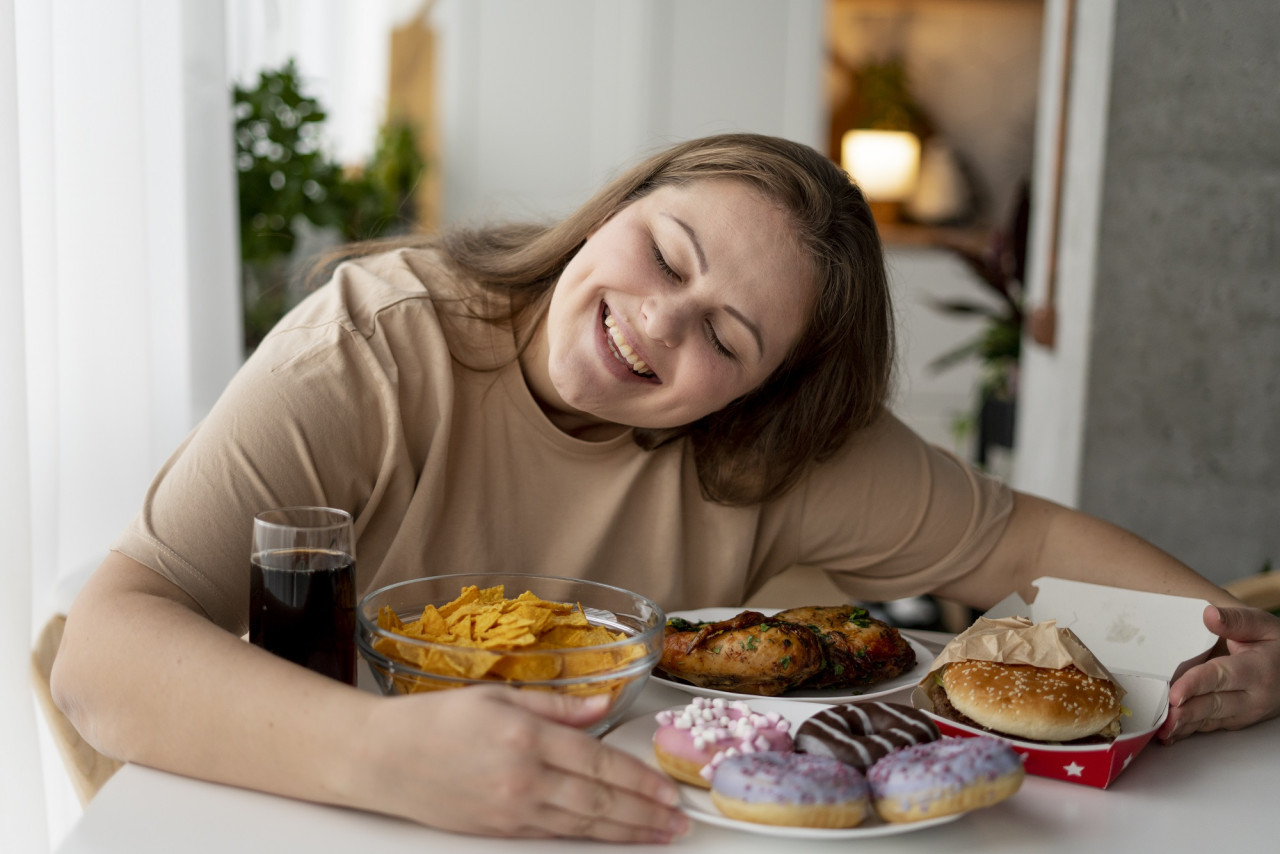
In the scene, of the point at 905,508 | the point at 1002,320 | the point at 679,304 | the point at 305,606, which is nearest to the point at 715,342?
the point at 679,304

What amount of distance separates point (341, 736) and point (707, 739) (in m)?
0.28

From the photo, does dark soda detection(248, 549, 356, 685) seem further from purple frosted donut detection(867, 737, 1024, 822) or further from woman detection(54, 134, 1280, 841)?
purple frosted donut detection(867, 737, 1024, 822)

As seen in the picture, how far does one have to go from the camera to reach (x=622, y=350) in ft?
4.17

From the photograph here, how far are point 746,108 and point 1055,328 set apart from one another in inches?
99.5

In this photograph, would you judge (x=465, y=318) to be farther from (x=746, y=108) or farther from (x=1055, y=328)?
(x=746, y=108)

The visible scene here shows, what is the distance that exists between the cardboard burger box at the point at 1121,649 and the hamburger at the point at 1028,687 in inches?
0.7

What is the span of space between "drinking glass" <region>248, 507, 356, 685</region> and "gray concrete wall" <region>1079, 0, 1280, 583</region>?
2094 mm

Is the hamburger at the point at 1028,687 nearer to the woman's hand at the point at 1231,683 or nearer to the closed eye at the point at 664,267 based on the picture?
the woman's hand at the point at 1231,683

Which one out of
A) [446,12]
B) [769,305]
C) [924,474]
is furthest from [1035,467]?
[446,12]

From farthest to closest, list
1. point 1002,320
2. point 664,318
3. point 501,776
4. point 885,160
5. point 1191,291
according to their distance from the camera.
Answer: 1. point 885,160
2. point 1002,320
3. point 1191,291
4. point 664,318
5. point 501,776

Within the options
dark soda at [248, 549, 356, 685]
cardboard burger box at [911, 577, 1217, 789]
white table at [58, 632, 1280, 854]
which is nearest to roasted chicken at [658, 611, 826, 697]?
cardboard burger box at [911, 577, 1217, 789]

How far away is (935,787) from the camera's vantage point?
0.81m

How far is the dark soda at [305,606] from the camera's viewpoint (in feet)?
3.03

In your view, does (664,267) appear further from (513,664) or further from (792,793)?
(792,793)
